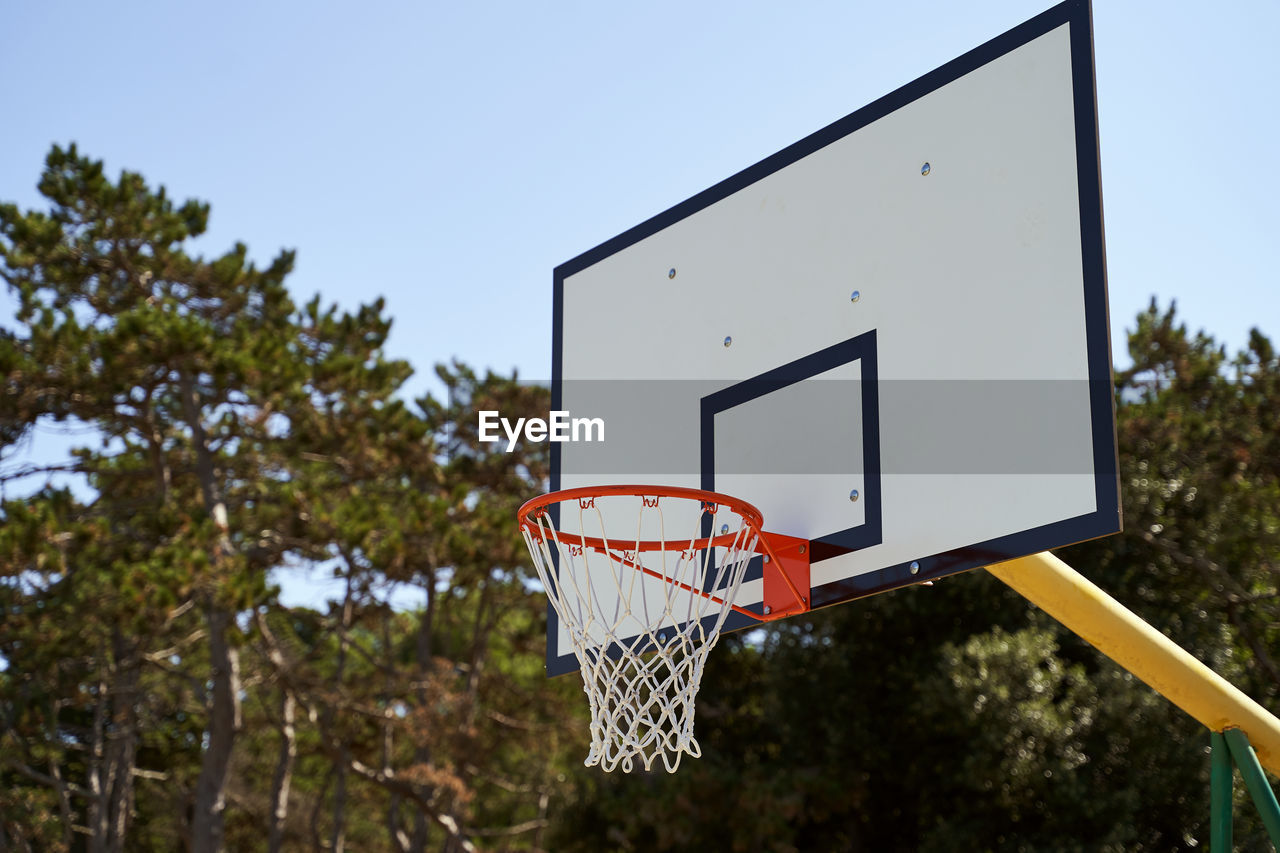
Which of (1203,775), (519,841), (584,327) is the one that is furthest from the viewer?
(519,841)

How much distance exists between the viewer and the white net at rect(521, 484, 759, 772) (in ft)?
11.6

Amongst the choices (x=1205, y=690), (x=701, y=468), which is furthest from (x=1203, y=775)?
(x=701, y=468)

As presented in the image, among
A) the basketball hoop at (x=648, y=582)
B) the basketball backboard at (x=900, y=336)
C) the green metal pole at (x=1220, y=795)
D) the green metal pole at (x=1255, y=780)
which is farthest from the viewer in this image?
the green metal pole at (x=1220, y=795)

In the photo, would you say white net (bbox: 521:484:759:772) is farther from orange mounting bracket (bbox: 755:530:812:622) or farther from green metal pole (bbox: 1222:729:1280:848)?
green metal pole (bbox: 1222:729:1280:848)

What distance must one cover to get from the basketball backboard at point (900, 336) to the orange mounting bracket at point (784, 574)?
5cm

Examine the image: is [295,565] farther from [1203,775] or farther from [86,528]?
[1203,775]

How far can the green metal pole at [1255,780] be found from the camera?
12.7ft

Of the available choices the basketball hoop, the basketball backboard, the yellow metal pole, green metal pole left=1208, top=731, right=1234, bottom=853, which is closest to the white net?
the basketball hoop

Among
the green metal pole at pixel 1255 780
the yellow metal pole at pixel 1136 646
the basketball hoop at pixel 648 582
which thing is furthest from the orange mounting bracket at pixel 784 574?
the green metal pole at pixel 1255 780

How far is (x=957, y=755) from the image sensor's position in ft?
37.6

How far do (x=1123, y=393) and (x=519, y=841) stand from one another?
40.5ft

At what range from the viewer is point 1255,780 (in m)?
3.97

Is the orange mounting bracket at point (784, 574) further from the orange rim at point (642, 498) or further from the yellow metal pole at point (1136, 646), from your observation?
the yellow metal pole at point (1136, 646)

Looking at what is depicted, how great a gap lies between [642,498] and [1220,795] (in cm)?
217
